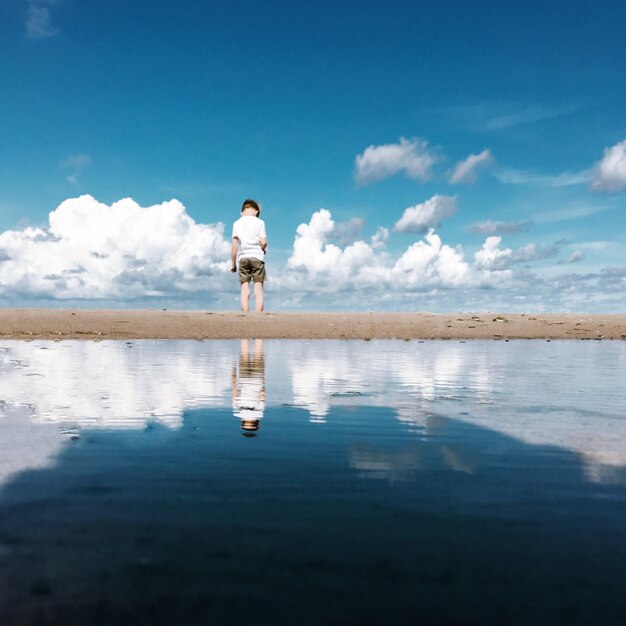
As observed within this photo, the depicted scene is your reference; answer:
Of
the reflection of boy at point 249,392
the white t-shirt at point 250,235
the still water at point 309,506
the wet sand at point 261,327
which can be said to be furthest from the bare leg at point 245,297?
the still water at point 309,506

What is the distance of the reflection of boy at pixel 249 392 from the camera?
5.61 meters

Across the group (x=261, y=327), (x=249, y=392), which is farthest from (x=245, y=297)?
(x=249, y=392)

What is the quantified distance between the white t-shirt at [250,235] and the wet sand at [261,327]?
197 cm

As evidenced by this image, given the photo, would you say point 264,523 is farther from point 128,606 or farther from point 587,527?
point 587,527

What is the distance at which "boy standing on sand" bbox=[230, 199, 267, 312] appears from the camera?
1947cm

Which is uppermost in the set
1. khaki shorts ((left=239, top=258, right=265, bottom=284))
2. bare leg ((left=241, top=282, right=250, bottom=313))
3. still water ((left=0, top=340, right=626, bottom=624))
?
khaki shorts ((left=239, top=258, right=265, bottom=284))

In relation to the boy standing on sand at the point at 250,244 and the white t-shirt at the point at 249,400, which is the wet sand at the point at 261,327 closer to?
the boy standing on sand at the point at 250,244

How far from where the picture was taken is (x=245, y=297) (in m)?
21.1

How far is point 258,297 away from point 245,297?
1.43 ft

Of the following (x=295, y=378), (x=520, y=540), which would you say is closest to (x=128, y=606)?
(x=520, y=540)

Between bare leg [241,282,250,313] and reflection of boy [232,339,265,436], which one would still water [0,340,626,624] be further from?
bare leg [241,282,250,313]

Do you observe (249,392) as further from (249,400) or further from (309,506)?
(309,506)

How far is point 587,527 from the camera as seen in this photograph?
3123mm

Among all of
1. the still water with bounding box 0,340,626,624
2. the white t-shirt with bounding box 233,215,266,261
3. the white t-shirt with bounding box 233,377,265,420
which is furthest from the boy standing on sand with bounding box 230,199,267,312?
the still water with bounding box 0,340,626,624
